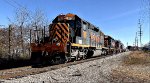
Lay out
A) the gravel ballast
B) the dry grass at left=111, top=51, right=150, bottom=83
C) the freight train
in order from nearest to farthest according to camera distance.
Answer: the gravel ballast
the dry grass at left=111, top=51, right=150, bottom=83
the freight train

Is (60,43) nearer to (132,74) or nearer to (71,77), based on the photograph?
(132,74)

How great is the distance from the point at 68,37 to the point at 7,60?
17.9 ft

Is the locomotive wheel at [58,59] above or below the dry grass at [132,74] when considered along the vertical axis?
above

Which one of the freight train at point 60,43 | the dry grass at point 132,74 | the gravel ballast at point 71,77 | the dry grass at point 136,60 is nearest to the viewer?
the gravel ballast at point 71,77

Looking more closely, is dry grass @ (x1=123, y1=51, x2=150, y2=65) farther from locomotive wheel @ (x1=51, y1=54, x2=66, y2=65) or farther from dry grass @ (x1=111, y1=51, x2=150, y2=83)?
locomotive wheel @ (x1=51, y1=54, x2=66, y2=65)

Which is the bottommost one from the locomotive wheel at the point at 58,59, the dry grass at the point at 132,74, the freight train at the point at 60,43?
the dry grass at the point at 132,74

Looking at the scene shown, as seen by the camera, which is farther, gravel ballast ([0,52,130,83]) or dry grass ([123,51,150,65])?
dry grass ([123,51,150,65])

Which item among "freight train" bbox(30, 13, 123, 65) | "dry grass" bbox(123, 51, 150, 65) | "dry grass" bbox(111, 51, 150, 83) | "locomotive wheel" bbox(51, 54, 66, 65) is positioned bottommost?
"dry grass" bbox(111, 51, 150, 83)

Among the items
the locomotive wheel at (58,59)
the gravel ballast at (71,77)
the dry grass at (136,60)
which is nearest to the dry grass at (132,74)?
the gravel ballast at (71,77)

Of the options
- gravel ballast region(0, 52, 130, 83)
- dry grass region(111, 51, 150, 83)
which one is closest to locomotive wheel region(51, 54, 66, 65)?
dry grass region(111, 51, 150, 83)

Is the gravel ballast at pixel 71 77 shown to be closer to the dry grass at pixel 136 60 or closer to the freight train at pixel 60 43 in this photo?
the freight train at pixel 60 43

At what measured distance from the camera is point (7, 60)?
2175 centimetres

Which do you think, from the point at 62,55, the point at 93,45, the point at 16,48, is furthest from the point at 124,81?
the point at 16,48

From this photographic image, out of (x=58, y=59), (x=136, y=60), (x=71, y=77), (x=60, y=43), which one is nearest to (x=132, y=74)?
(x=71, y=77)
